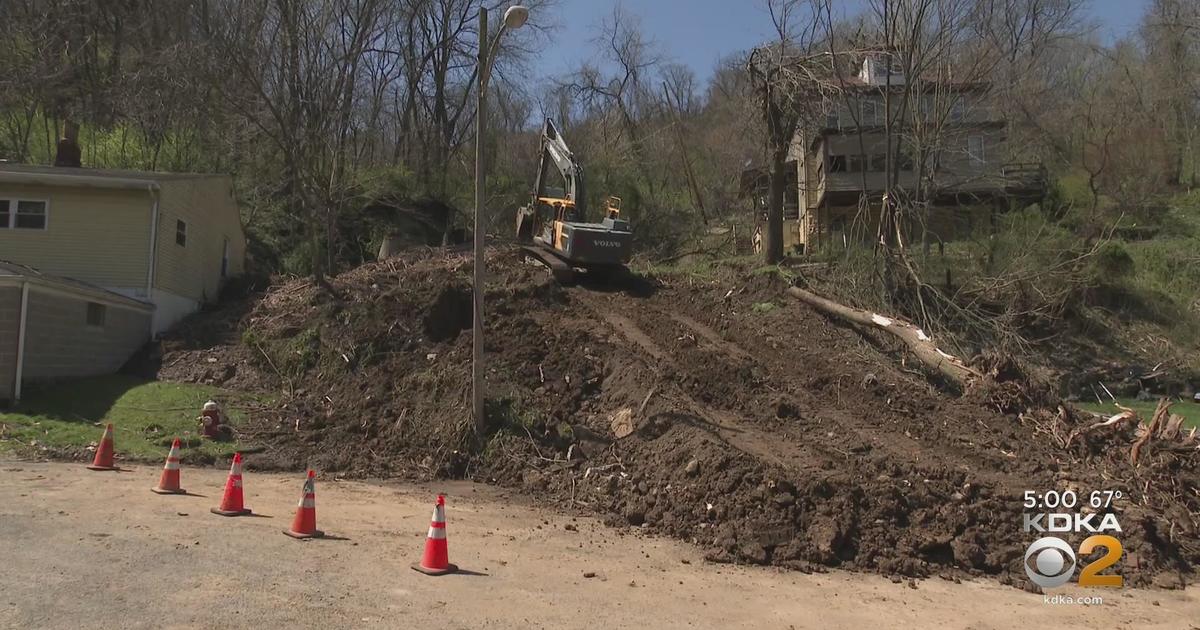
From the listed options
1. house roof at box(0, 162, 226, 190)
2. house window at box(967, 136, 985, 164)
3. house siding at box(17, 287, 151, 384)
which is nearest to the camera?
house siding at box(17, 287, 151, 384)

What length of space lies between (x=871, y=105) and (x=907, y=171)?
4.20m

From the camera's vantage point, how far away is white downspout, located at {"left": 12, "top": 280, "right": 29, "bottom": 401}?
13.4 m

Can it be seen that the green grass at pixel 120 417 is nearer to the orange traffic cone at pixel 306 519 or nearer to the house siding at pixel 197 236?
the house siding at pixel 197 236

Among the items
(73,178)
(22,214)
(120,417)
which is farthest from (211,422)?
(22,214)

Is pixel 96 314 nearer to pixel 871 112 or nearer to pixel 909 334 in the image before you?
pixel 909 334

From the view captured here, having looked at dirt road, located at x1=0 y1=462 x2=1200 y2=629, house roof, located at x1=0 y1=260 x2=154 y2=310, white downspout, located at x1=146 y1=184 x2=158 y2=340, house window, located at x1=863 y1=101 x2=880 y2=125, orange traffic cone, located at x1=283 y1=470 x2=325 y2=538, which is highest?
house window, located at x1=863 y1=101 x2=880 y2=125

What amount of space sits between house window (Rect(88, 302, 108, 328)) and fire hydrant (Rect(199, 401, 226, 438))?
15.6 ft

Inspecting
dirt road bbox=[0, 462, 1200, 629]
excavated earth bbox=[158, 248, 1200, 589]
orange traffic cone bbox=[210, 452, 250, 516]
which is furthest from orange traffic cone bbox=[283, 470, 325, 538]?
excavated earth bbox=[158, 248, 1200, 589]

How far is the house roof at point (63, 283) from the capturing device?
13.7m

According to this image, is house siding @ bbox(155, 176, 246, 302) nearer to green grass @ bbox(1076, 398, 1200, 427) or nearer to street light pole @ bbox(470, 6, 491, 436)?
street light pole @ bbox(470, 6, 491, 436)

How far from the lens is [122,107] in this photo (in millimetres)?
27859

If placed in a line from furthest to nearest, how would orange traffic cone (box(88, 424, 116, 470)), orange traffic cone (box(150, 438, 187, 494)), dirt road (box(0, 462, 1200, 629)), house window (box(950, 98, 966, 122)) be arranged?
house window (box(950, 98, 966, 122)), orange traffic cone (box(88, 424, 116, 470)), orange traffic cone (box(150, 438, 187, 494)), dirt road (box(0, 462, 1200, 629))

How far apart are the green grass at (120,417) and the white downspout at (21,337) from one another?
0.82ft

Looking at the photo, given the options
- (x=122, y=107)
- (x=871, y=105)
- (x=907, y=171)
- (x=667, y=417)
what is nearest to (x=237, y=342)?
(x=667, y=417)
